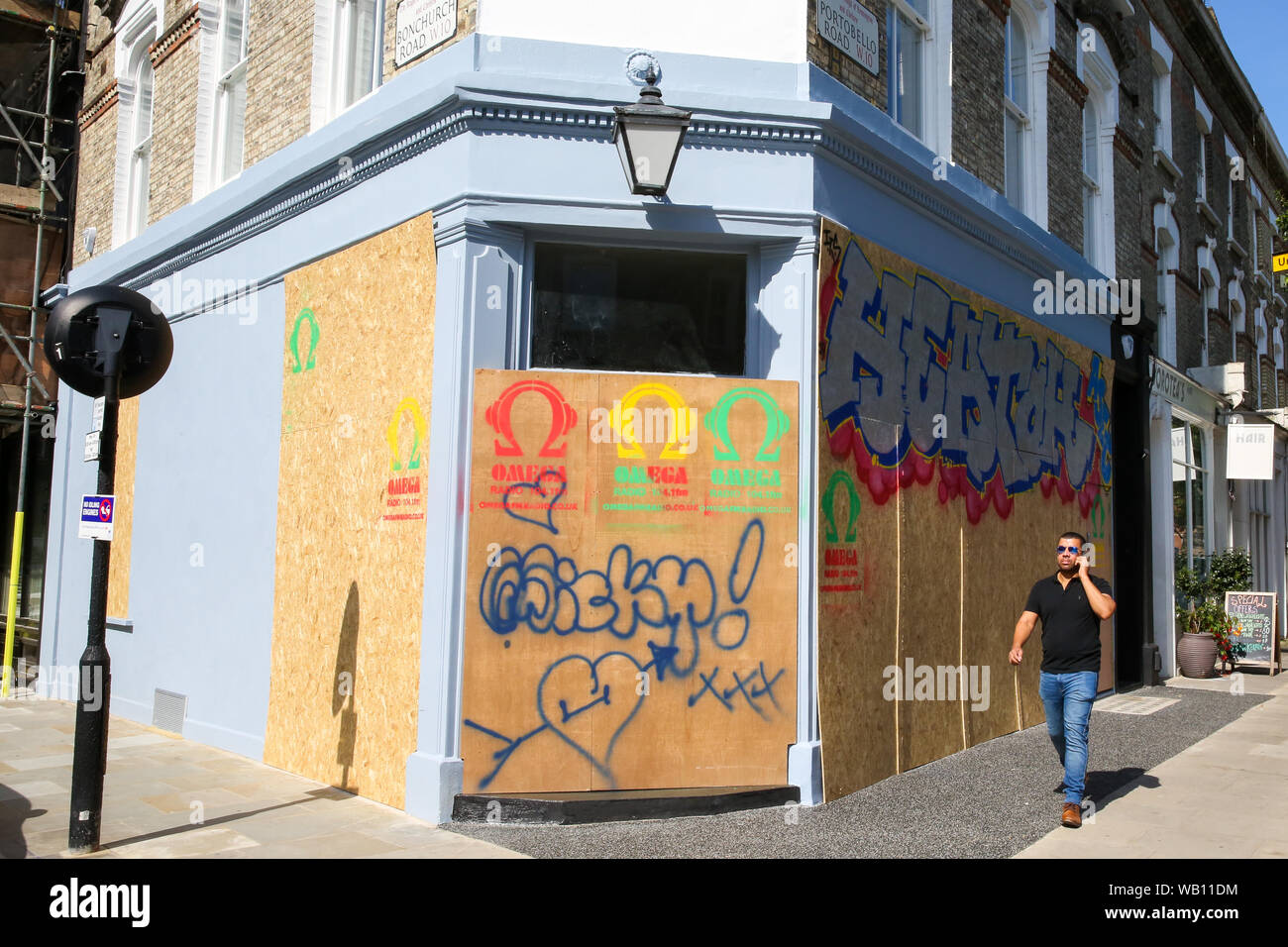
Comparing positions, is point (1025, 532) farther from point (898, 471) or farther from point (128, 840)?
point (128, 840)

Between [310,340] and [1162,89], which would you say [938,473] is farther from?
[1162,89]

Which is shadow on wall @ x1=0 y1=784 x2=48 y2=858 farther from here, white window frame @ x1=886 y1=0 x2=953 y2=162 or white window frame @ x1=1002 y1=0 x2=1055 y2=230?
white window frame @ x1=1002 y1=0 x2=1055 y2=230

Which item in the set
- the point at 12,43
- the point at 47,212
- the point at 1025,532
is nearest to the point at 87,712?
the point at 1025,532

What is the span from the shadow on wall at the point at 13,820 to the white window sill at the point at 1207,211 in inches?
727

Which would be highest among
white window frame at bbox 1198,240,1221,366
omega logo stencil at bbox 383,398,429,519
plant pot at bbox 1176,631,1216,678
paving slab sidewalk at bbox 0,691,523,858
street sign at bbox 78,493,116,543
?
white window frame at bbox 1198,240,1221,366

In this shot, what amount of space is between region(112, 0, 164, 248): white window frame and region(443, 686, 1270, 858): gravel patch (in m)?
9.95

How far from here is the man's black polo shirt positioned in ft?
22.4

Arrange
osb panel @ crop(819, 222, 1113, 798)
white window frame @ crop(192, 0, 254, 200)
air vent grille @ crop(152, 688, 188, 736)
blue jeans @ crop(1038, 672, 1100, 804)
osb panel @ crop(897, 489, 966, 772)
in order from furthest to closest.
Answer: white window frame @ crop(192, 0, 254, 200), air vent grille @ crop(152, 688, 188, 736), osb panel @ crop(897, 489, 966, 772), osb panel @ crop(819, 222, 1113, 798), blue jeans @ crop(1038, 672, 1100, 804)

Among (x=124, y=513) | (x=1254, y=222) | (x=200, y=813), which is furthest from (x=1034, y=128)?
(x=1254, y=222)

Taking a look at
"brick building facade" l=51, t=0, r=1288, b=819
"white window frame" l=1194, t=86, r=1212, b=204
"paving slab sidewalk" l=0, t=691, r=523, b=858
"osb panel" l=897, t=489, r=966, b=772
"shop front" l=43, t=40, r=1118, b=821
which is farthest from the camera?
"white window frame" l=1194, t=86, r=1212, b=204

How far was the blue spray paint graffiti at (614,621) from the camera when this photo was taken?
22.6 ft

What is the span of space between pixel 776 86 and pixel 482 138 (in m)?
2.16

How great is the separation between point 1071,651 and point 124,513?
31.3 feet

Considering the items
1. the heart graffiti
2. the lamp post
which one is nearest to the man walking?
the heart graffiti
